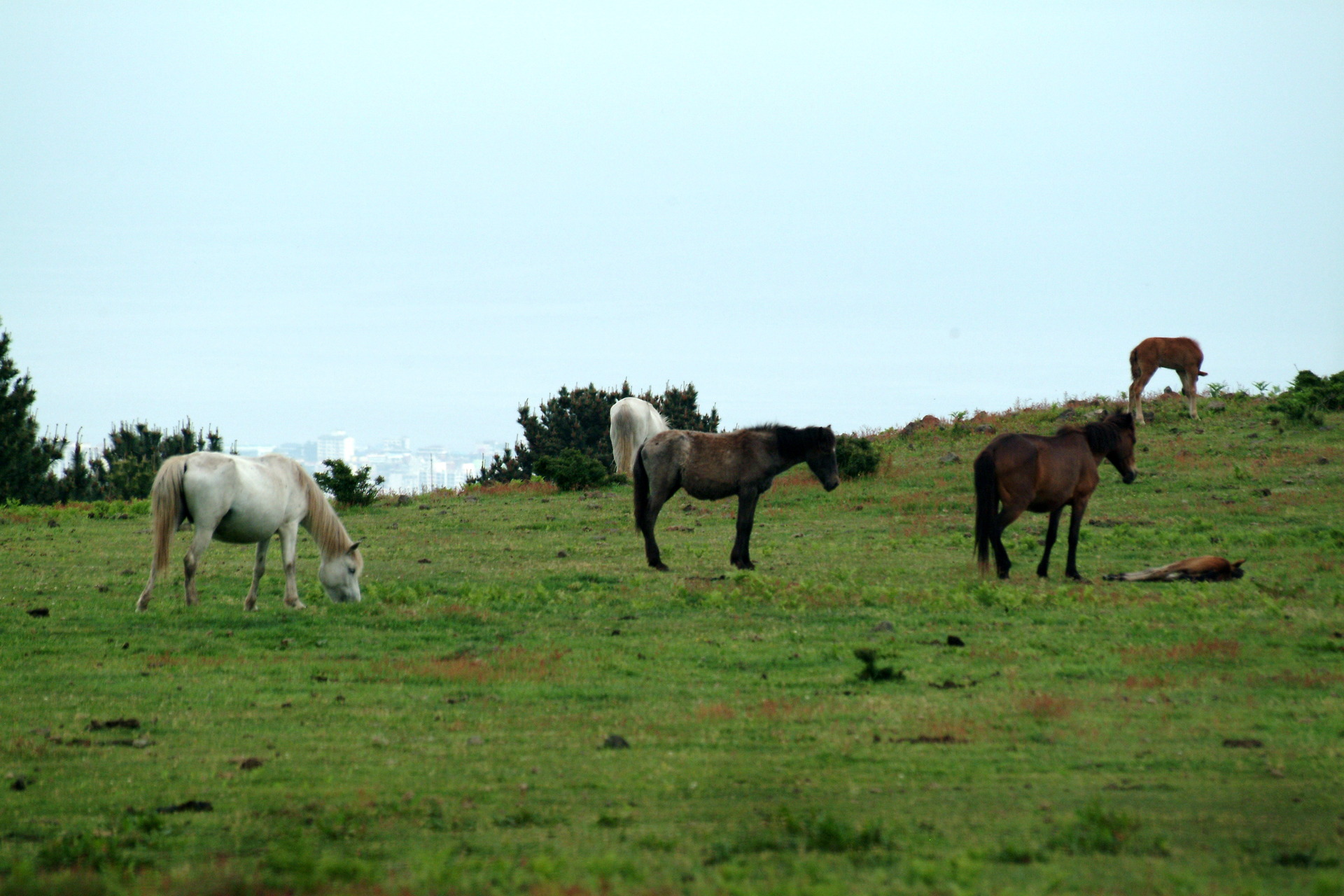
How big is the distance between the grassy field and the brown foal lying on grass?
1.86 feet

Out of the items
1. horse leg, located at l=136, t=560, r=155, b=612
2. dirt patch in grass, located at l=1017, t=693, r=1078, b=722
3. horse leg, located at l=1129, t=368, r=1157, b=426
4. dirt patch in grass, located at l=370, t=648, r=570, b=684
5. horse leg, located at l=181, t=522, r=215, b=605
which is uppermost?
horse leg, located at l=1129, t=368, r=1157, b=426

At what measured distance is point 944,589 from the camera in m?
13.7

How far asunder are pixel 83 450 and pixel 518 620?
175ft

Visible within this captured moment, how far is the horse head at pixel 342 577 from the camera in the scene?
13.3 meters

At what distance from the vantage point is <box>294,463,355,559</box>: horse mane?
13289 millimetres

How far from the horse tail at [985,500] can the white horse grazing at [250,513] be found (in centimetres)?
754

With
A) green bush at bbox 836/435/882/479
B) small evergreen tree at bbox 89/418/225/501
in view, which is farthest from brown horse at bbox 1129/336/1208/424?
small evergreen tree at bbox 89/418/225/501

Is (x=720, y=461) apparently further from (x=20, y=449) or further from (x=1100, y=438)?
(x=20, y=449)

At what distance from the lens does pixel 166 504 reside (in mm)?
12227

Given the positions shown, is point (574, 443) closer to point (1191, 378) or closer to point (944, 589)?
point (1191, 378)

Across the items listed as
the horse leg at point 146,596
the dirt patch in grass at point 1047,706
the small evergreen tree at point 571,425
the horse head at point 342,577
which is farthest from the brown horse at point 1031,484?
the small evergreen tree at point 571,425

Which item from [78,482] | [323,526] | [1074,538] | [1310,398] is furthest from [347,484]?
[78,482]

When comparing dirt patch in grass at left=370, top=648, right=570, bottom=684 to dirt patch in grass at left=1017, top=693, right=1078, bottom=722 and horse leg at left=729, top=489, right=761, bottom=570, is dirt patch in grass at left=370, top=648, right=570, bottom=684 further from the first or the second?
horse leg at left=729, top=489, right=761, bottom=570

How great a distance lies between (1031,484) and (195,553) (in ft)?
32.6
